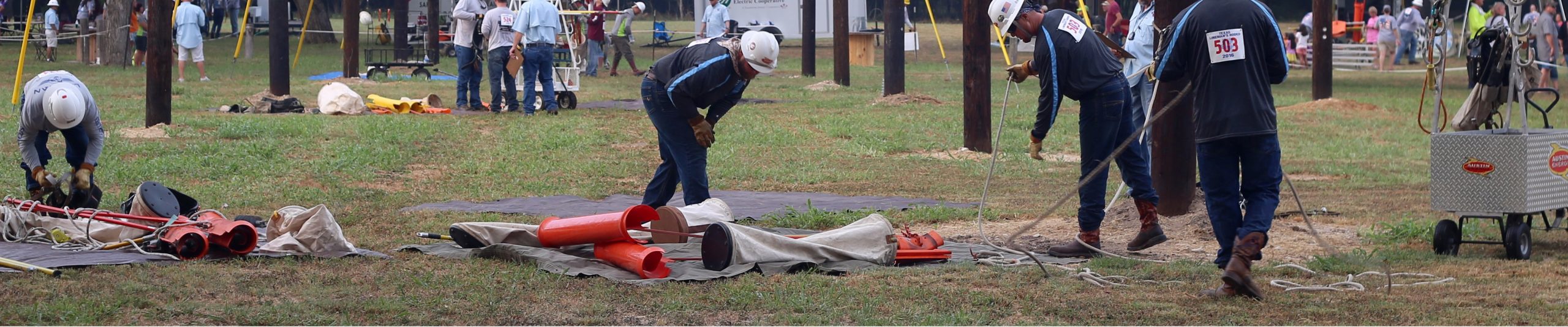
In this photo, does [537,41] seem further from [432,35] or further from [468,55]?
[432,35]

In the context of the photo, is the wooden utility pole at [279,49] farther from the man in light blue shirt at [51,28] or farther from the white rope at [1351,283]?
the white rope at [1351,283]

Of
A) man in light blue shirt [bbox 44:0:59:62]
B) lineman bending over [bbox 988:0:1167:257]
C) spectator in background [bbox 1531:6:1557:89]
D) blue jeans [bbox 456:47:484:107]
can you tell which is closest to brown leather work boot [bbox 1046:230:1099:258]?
lineman bending over [bbox 988:0:1167:257]

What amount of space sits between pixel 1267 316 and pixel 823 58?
2698 centimetres

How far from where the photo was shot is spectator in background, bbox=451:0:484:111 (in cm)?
1521

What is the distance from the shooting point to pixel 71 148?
7645 mm

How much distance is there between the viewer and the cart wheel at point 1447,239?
6680 millimetres

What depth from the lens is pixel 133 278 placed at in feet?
18.5

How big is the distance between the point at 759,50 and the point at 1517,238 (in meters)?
3.58

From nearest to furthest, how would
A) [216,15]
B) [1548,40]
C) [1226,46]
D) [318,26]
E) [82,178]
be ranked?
[1226,46] < [82,178] < [1548,40] < [318,26] < [216,15]

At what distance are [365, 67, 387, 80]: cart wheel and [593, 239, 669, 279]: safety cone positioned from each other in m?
17.0

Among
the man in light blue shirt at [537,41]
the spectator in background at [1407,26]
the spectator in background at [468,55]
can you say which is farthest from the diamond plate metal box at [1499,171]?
the spectator in background at [1407,26]

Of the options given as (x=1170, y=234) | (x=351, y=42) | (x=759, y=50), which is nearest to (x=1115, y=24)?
(x=351, y=42)

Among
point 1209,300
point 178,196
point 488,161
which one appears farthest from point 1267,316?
point 488,161

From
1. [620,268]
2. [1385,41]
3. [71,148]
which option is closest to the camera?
[620,268]
